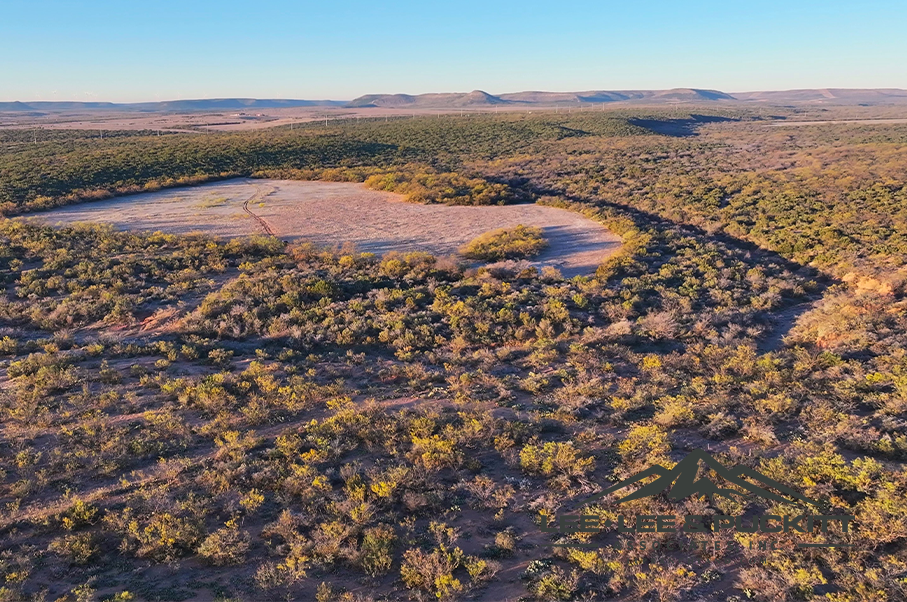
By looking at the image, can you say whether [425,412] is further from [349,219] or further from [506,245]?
[349,219]

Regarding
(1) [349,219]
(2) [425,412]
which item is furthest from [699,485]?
(1) [349,219]

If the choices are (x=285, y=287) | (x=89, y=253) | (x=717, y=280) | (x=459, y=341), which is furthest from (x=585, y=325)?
(x=89, y=253)

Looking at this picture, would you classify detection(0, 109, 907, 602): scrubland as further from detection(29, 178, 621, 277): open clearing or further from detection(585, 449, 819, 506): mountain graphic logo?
detection(29, 178, 621, 277): open clearing

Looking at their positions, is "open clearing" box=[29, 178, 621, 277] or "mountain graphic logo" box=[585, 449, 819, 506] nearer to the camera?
"mountain graphic logo" box=[585, 449, 819, 506]

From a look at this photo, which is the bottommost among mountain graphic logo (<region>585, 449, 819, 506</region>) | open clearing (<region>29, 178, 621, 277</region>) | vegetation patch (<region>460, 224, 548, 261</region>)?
mountain graphic logo (<region>585, 449, 819, 506</region>)

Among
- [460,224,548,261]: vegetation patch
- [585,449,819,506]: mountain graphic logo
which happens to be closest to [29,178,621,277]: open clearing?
[460,224,548,261]: vegetation patch

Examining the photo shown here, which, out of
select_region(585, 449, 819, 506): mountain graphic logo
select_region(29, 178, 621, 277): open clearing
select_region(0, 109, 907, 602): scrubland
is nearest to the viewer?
select_region(0, 109, 907, 602): scrubland

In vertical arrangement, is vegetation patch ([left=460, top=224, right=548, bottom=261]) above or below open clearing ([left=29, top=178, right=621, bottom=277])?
below
